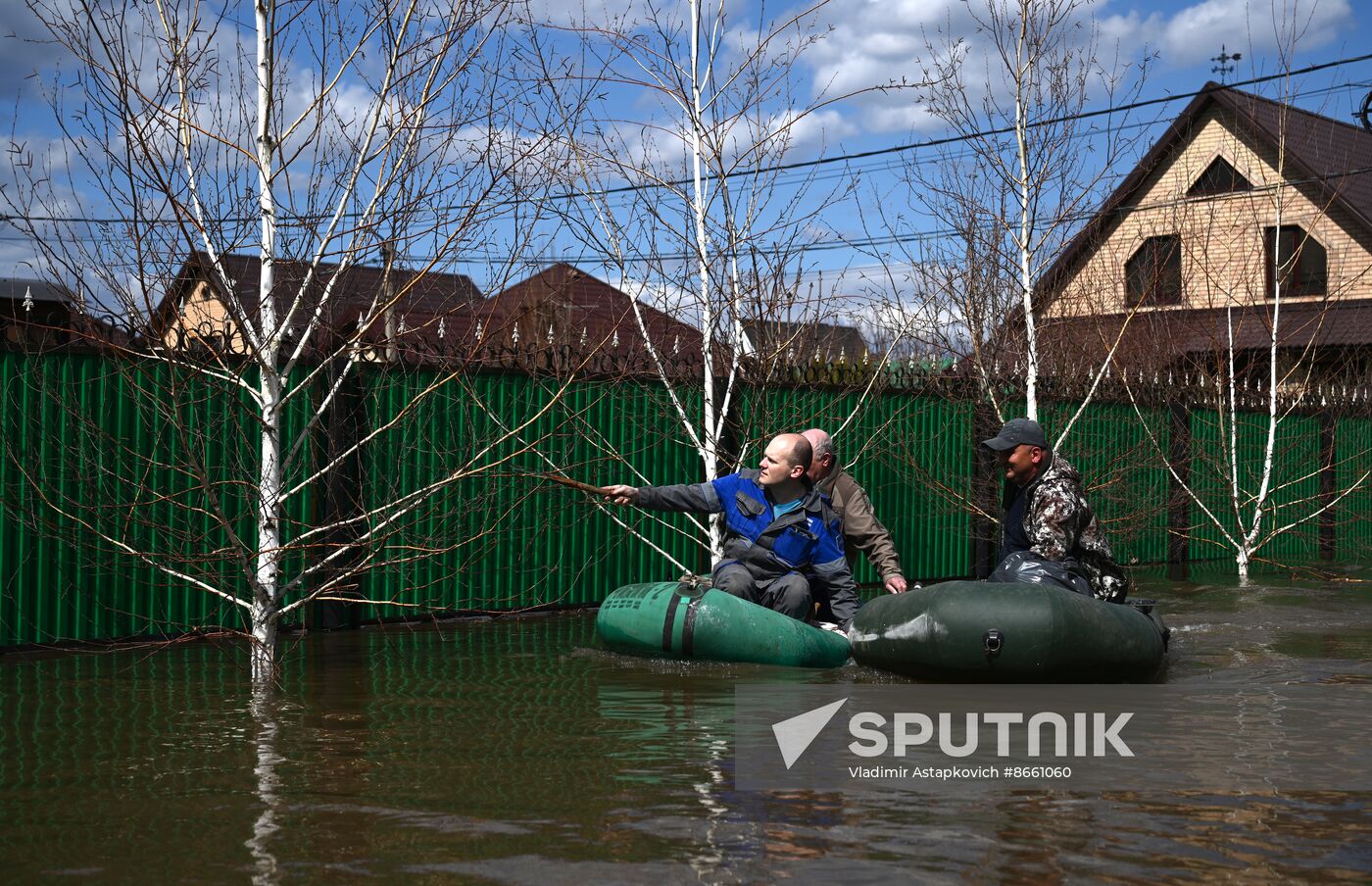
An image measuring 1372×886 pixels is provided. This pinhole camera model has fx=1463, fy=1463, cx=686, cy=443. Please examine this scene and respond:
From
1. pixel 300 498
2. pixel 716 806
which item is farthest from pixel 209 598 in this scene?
pixel 716 806

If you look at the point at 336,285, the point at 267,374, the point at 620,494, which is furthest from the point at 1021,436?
the point at 267,374

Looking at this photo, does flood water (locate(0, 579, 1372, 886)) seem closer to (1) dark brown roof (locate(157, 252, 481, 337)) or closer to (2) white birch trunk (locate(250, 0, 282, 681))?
(2) white birch trunk (locate(250, 0, 282, 681))

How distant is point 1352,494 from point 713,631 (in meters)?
14.6

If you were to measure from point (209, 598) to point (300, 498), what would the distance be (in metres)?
0.93

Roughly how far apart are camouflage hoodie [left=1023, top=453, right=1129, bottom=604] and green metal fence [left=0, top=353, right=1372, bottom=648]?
9.18 feet

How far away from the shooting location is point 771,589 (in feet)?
29.2

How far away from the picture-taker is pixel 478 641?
9844 millimetres

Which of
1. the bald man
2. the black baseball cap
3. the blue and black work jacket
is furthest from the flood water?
the black baseball cap

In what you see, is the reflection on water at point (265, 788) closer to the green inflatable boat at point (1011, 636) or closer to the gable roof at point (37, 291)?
the gable roof at point (37, 291)

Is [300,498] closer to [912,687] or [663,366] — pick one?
[663,366]

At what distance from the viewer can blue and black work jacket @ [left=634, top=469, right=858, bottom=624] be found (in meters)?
8.95

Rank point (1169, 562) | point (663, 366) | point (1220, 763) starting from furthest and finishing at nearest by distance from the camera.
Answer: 1. point (1169, 562)
2. point (663, 366)
3. point (1220, 763)

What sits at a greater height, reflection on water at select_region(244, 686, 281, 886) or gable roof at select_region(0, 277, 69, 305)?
gable roof at select_region(0, 277, 69, 305)

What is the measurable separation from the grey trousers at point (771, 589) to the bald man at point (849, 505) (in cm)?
69
